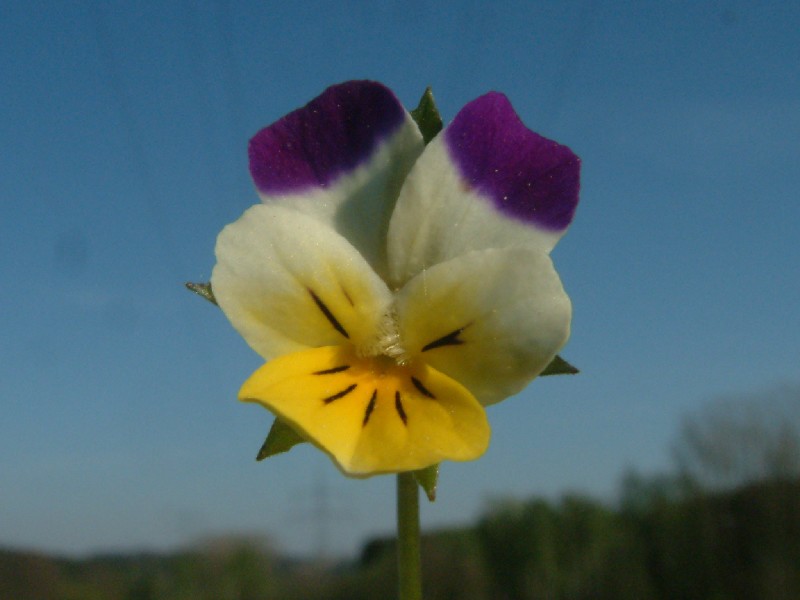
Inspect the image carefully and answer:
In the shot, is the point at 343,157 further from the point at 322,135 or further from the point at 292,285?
the point at 292,285

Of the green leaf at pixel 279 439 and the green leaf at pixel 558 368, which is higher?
the green leaf at pixel 558 368

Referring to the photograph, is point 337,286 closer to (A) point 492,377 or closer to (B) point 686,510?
(A) point 492,377

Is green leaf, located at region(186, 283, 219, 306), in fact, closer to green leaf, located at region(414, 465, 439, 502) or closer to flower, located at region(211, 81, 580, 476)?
flower, located at region(211, 81, 580, 476)

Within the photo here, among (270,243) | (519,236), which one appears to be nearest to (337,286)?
(270,243)

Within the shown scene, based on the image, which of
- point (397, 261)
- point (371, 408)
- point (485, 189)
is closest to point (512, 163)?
Result: point (485, 189)

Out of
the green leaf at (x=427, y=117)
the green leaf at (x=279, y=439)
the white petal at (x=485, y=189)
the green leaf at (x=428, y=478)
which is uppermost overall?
the green leaf at (x=427, y=117)

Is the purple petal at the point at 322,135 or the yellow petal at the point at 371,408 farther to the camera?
the purple petal at the point at 322,135

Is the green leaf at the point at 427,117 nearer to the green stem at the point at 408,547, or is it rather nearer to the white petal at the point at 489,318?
the white petal at the point at 489,318

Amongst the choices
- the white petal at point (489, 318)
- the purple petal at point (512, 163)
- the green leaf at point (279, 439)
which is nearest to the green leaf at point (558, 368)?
the white petal at point (489, 318)
